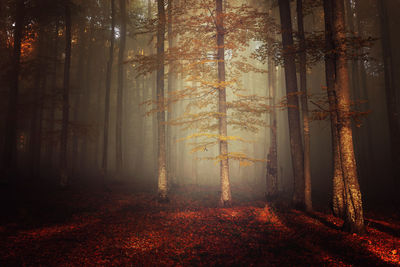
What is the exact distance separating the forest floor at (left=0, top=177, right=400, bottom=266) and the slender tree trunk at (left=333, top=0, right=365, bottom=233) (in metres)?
0.62

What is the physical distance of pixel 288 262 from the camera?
493cm

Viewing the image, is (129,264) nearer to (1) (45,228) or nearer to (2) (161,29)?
(1) (45,228)

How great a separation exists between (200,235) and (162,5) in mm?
12010

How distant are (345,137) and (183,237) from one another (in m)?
6.42

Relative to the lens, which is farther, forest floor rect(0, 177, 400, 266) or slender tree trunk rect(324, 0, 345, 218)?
slender tree trunk rect(324, 0, 345, 218)

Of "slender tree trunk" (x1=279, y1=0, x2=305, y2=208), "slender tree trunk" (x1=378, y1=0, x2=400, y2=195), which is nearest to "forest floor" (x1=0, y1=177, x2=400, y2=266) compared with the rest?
"slender tree trunk" (x1=279, y1=0, x2=305, y2=208)

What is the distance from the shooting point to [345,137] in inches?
263

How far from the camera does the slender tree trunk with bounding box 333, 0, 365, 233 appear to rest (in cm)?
647

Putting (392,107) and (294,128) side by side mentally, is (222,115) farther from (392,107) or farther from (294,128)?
(392,107)

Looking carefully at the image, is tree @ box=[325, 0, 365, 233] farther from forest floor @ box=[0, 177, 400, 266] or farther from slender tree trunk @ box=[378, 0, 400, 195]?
slender tree trunk @ box=[378, 0, 400, 195]

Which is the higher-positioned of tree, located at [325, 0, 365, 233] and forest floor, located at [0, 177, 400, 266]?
tree, located at [325, 0, 365, 233]

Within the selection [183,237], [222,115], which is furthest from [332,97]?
[183,237]

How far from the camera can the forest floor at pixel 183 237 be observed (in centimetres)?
503

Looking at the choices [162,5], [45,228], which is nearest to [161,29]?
[162,5]
